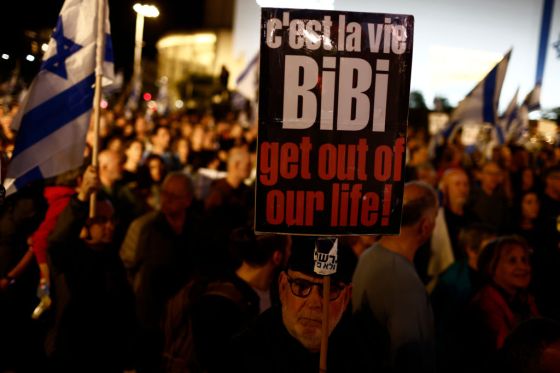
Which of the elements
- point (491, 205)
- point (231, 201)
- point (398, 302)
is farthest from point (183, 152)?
point (398, 302)

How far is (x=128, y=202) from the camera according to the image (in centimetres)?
651

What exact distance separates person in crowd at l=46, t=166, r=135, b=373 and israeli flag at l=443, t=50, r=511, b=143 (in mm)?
6454

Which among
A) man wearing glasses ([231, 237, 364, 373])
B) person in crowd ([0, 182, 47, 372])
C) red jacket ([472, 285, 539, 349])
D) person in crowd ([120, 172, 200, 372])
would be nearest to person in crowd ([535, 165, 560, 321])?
red jacket ([472, 285, 539, 349])

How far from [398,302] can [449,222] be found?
3363 millimetres

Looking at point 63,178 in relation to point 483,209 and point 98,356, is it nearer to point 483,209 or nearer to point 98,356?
point 98,356

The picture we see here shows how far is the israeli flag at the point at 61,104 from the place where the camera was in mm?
4102

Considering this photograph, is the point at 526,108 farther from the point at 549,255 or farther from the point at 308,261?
the point at 308,261

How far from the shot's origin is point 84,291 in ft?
13.1

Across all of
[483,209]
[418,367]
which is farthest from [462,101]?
[418,367]

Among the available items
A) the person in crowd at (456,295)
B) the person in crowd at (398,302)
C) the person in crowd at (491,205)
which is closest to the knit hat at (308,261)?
the person in crowd at (398,302)

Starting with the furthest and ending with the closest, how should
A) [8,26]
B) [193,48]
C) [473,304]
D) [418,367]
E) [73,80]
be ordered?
[193,48], [8,26], [73,80], [473,304], [418,367]

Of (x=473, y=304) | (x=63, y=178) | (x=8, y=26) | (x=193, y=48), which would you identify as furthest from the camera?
(x=193, y=48)

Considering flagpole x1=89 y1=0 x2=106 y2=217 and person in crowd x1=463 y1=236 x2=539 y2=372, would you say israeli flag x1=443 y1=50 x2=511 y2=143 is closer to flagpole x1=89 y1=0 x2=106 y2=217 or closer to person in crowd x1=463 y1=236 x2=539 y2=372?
person in crowd x1=463 y1=236 x2=539 y2=372

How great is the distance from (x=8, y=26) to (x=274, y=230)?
16.1 ft
